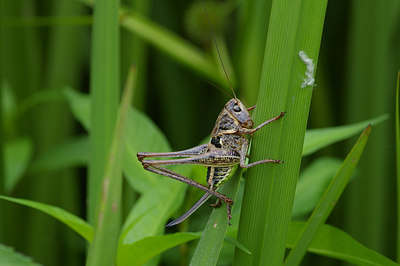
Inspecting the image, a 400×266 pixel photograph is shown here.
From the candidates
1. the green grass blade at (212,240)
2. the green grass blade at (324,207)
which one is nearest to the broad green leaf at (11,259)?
the green grass blade at (212,240)

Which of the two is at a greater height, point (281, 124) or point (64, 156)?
point (281, 124)

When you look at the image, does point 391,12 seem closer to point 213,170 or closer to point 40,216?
point 213,170

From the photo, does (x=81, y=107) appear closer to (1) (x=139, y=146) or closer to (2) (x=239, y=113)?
(1) (x=139, y=146)

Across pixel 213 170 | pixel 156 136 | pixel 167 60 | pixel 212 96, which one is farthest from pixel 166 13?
pixel 213 170

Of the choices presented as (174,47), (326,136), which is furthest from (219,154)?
(174,47)

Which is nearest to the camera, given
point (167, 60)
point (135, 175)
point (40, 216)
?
point (135, 175)
